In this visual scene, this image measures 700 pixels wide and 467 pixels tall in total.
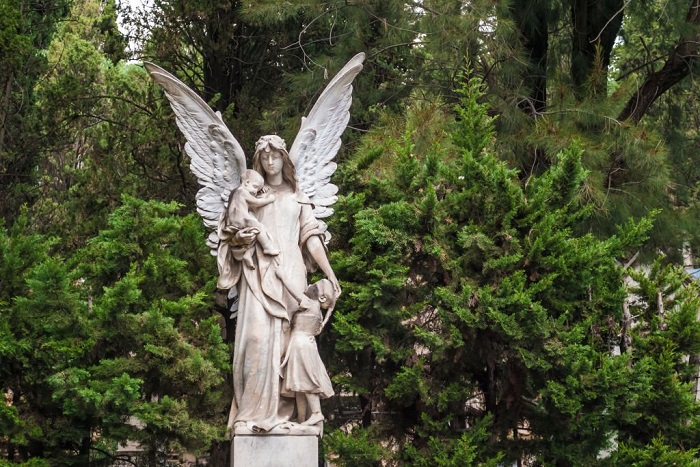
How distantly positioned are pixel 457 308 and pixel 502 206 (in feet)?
3.75

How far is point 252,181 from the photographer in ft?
32.4

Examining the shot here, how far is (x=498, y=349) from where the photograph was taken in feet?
38.0

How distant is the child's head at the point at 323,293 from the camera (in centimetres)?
979

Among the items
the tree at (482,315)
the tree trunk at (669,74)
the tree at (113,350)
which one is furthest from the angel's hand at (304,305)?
the tree trunk at (669,74)

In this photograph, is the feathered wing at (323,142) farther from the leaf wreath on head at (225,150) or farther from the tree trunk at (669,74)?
the tree trunk at (669,74)

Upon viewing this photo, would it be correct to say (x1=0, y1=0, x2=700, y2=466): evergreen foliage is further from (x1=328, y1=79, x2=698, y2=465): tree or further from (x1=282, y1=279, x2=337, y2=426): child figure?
(x1=282, y1=279, x2=337, y2=426): child figure

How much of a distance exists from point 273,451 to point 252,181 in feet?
7.41

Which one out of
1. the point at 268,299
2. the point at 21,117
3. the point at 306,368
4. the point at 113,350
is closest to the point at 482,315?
the point at 306,368

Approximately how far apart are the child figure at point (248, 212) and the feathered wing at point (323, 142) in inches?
23.2

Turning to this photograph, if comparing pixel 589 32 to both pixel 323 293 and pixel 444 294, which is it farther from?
pixel 323 293

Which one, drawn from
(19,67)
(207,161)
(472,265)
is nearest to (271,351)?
(207,161)

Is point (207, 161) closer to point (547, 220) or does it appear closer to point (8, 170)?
point (547, 220)

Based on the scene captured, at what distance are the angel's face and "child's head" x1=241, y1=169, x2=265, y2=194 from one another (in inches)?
3.8

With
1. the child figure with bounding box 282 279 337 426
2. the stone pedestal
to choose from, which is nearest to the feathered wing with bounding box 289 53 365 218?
the child figure with bounding box 282 279 337 426
